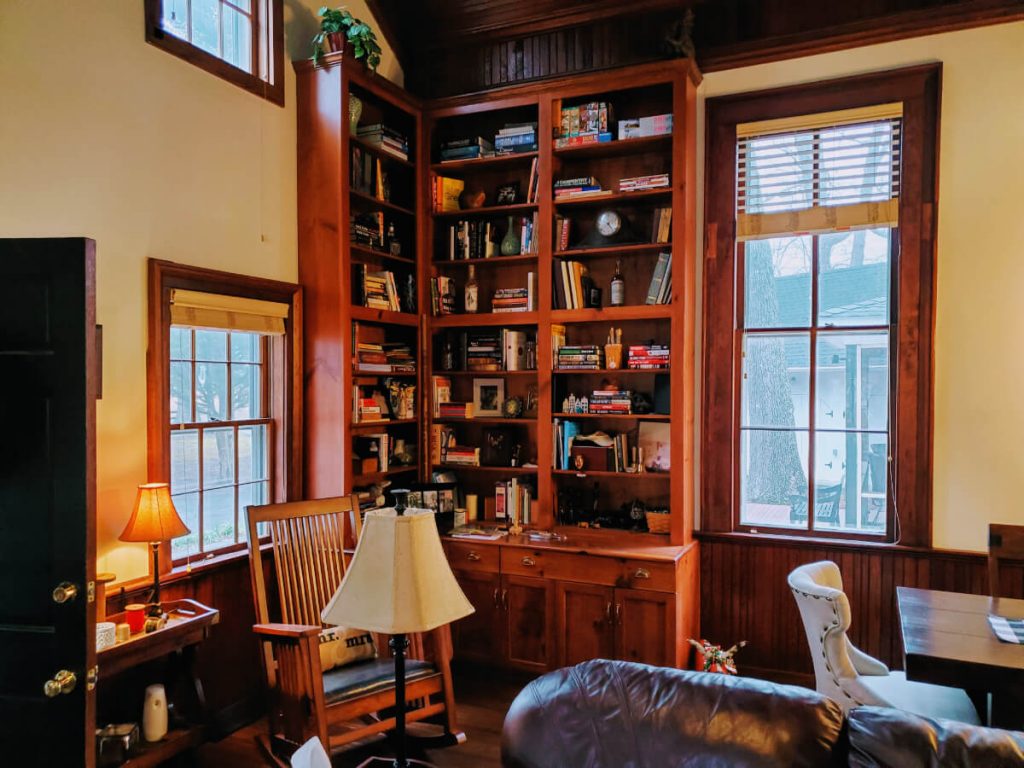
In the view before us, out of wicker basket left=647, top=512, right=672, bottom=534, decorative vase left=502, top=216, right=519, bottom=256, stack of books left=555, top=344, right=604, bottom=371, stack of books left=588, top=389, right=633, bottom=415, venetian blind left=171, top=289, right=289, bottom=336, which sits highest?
decorative vase left=502, top=216, right=519, bottom=256

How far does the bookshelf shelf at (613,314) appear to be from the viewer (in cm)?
388

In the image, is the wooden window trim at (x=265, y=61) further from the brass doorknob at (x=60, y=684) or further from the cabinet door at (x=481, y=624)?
the cabinet door at (x=481, y=624)

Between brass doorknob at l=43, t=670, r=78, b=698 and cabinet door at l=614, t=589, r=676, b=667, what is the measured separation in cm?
244

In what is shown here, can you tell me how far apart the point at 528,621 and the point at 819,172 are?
9.37 ft

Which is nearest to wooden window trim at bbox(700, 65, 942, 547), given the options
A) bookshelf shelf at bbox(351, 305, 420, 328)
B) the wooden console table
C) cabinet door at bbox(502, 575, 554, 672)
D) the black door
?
cabinet door at bbox(502, 575, 554, 672)

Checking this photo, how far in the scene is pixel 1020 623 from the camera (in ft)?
8.70

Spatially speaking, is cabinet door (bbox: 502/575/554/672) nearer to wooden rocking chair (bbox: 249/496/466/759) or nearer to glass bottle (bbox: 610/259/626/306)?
wooden rocking chair (bbox: 249/496/466/759)

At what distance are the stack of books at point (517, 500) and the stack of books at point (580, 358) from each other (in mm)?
753

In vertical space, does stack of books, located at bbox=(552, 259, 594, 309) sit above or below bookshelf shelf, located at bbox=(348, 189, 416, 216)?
below

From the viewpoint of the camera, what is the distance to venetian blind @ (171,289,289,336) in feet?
10.4

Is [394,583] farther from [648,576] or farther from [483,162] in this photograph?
[483,162]

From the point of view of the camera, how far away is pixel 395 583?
202 cm

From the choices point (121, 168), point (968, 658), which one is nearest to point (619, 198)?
point (121, 168)

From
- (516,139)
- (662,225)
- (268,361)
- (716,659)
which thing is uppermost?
(516,139)
